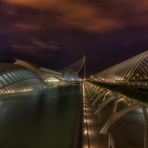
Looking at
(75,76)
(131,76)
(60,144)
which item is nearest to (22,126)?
(60,144)

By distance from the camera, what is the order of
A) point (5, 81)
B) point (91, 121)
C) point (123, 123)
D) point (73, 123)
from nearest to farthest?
point (123, 123), point (91, 121), point (73, 123), point (5, 81)

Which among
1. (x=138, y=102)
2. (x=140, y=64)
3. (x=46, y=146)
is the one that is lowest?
(x=46, y=146)

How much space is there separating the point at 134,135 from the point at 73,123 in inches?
268

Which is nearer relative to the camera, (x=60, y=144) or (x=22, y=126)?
(x=60, y=144)

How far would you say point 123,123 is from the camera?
1506 centimetres

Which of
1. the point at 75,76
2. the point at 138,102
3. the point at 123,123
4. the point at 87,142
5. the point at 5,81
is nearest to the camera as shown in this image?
the point at 138,102

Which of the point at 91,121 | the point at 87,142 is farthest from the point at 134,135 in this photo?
the point at 91,121

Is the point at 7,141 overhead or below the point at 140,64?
below

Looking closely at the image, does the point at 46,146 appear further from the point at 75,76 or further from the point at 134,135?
the point at 75,76

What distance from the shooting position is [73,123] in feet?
60.5

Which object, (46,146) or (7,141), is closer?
(46,146)

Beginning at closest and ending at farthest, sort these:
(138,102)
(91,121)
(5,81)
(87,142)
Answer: (138,102) < (87,142) < (91,121) < (5,81)

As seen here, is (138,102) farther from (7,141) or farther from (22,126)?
(22,126)

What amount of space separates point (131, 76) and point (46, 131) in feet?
208
